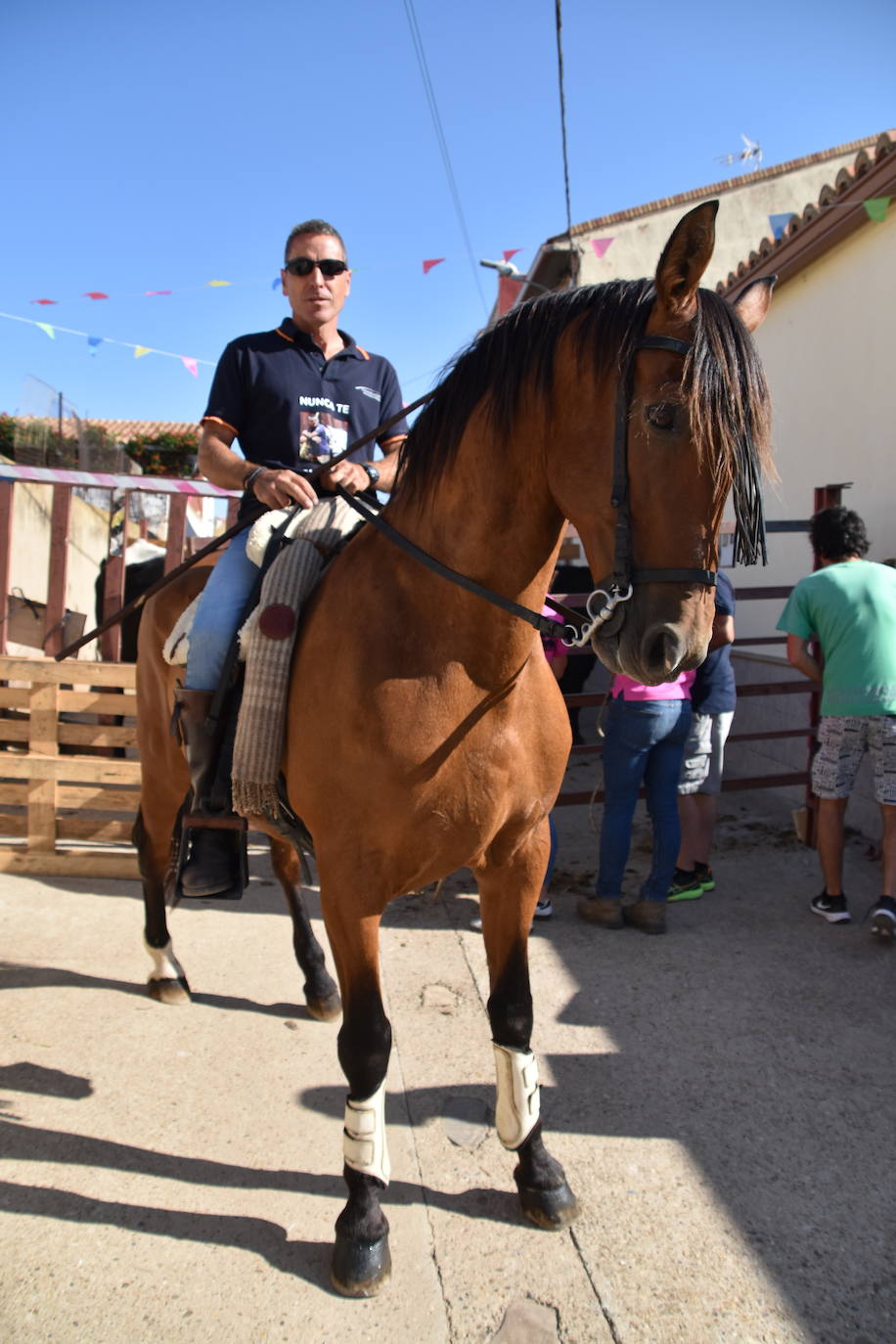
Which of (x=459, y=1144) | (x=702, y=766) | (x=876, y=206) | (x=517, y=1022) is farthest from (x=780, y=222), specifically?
(x=459, y=1144)

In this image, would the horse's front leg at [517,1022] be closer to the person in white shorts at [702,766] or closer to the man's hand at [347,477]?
the man's hand at [347,477]

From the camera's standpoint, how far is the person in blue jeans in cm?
446

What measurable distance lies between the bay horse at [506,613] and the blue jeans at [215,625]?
391 mm

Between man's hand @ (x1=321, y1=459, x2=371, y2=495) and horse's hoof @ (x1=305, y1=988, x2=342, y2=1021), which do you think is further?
horse's hoof @ (x1=305, y1=988, x2=342, y2=1021)

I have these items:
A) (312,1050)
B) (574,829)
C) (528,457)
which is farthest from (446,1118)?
(574,829)

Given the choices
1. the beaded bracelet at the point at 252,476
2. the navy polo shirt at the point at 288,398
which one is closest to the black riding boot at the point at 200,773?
the beaded bracelet at the point at 252,476

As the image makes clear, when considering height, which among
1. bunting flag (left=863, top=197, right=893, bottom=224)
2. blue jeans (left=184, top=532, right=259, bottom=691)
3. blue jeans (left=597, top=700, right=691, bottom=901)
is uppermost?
bunting flag (left=863, top=197, right=893, bottom=224)

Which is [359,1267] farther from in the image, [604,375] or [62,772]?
[62,772]

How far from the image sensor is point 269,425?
9.70ft

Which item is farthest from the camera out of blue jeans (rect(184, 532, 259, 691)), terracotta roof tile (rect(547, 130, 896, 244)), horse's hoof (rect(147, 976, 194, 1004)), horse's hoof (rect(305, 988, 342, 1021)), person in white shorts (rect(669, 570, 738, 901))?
terracotta roof tile (rect(547, 130, 896, 244))

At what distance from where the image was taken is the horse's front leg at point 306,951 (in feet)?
11.6

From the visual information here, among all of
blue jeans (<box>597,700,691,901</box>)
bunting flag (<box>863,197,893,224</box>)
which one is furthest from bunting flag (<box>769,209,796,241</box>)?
blue jeans (<box>597,700,691,901</box>)

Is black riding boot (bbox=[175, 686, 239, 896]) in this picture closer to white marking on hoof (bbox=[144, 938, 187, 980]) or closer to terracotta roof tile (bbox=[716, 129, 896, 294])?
white marking on hoof (bbox=[144, 938, 187, 980])

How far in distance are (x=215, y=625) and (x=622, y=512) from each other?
5.03ft
